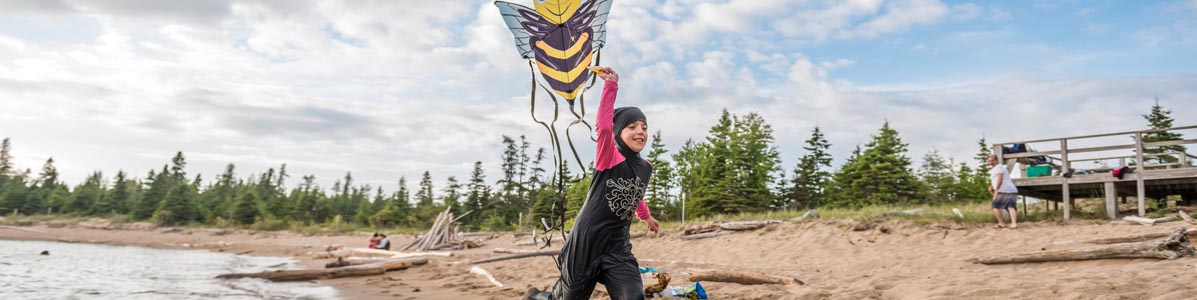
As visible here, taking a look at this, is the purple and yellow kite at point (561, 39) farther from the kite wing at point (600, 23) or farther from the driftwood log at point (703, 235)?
the driftwood log at point (703, 235)

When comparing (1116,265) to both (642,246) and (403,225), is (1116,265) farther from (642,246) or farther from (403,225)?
(403,225)

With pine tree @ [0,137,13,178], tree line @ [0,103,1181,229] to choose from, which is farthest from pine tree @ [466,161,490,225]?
pine tree @ [0,137,13,178]

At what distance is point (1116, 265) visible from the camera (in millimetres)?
6543

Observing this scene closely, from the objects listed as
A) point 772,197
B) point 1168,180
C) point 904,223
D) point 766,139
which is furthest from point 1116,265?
point 766,139

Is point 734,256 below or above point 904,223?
below

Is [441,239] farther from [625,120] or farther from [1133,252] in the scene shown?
[625,120]

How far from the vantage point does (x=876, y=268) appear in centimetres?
902

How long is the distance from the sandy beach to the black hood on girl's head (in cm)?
322

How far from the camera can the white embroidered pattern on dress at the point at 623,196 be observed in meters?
3.46

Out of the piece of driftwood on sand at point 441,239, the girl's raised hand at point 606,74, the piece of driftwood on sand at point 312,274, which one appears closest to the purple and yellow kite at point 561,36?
the girl's raised hand at point 606,74

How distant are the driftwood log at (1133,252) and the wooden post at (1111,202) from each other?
15.8ft

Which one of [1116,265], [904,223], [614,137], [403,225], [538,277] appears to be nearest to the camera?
[614,137]

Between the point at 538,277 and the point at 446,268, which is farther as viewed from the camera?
the point at 446,268

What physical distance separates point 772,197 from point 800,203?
4441 mm
